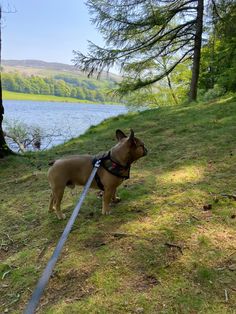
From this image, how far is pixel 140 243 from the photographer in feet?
12.2

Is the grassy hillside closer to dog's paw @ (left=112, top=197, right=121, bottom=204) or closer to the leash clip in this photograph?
dog's paw @ (left=112, top=197, right=121, bottom=204)

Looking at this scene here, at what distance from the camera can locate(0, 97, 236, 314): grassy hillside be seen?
9.80 ft

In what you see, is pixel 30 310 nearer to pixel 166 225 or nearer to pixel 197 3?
pixel 166 225

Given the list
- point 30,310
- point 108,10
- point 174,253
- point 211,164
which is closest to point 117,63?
point 108,10

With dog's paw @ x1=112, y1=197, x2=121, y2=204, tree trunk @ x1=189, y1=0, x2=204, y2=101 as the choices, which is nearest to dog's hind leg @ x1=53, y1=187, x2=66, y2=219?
dog's paw @ x1=112, y1=197, x2=121, y2=204

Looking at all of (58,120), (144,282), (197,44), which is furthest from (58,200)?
(58,120)

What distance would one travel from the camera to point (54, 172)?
175 inches

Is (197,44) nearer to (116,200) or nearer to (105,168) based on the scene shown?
(116,200)

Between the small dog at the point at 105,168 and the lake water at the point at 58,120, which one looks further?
the lake water at the point at 58,120

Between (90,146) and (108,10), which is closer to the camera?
(90,146)

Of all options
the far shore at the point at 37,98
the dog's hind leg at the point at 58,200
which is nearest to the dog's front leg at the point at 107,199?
the dog's hind leg at the point at 58,200

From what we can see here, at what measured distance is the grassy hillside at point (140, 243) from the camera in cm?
299

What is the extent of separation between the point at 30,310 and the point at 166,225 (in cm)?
246

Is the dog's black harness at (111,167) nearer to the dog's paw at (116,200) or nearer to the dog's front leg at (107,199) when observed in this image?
the dog's front leg at (107,199)
